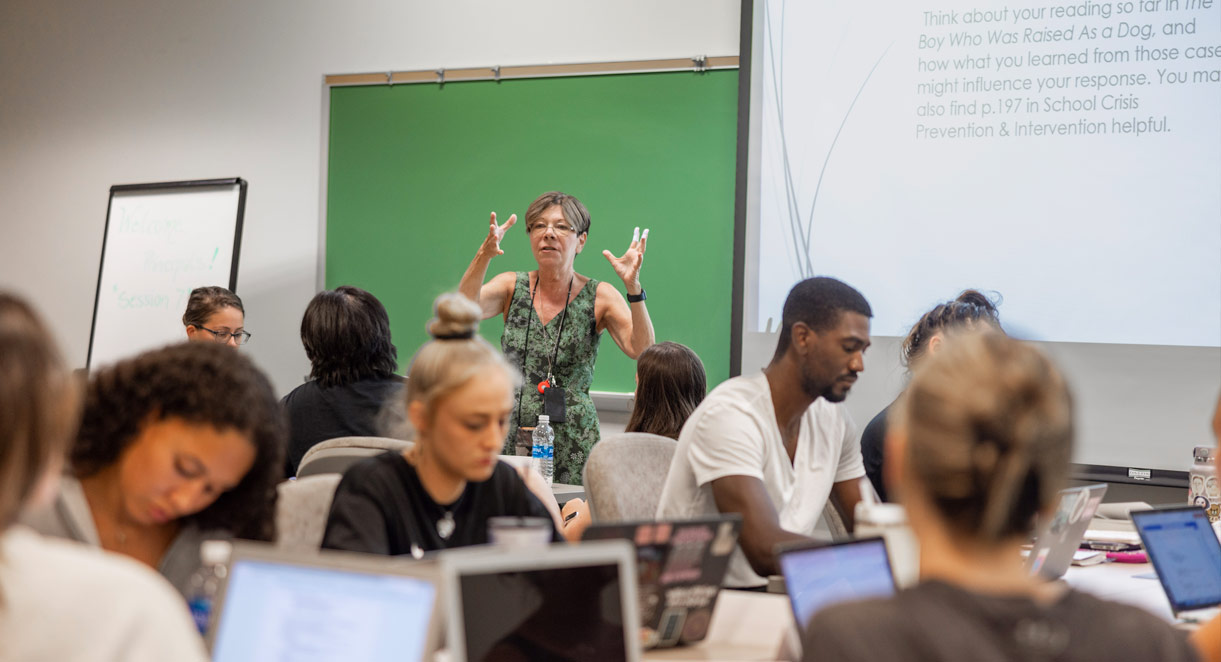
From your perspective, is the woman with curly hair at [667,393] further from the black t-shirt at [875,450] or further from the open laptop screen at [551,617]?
the open laptop screen at [551,617]

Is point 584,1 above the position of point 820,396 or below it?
above

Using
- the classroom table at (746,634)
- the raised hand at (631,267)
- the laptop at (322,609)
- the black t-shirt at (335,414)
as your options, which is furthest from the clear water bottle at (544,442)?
the laptop at (322,609)

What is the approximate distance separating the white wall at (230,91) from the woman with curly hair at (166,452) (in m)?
3.34

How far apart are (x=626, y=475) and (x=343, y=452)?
655mm

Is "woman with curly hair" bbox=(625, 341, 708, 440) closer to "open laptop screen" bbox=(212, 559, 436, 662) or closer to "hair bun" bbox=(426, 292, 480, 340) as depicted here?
"hair bun" bbox=(426, 292, 480, 340)

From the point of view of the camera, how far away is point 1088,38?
390 centimetres

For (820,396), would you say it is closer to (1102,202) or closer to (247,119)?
(1102,202)

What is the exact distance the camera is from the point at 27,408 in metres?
0.93

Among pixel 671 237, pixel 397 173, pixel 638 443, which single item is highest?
pixel 397 173

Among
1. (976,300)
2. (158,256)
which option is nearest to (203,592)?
(976,300)

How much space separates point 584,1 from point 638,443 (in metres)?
2.69

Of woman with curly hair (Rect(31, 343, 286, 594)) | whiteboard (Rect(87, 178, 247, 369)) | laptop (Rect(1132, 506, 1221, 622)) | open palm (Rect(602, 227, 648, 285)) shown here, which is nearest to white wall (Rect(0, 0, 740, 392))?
whiteboard (Rect(87, 178, 247, 369))

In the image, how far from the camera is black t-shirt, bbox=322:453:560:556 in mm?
1720

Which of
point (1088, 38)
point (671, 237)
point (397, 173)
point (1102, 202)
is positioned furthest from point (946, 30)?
point (397, 173)
